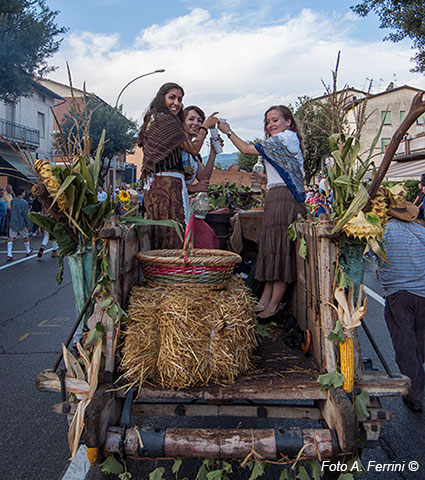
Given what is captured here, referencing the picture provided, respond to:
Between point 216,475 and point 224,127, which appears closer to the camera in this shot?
point 216,475

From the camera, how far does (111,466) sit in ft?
6.97

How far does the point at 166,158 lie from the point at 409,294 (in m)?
2.37

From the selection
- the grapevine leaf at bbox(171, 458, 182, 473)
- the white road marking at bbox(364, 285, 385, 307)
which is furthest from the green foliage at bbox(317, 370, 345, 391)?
the white road marking at bbox(364, 285, 385, 307)

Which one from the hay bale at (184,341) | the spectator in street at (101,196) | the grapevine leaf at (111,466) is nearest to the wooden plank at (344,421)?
the hay bale at (184,341)

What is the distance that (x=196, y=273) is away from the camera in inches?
104

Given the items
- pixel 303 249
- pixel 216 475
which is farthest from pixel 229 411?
pixel 303 249

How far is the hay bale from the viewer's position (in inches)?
93.4

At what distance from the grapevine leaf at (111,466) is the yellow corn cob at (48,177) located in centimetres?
148

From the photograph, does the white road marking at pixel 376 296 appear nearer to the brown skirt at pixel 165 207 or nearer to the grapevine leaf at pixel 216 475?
the brown skirt at pixel 165 207

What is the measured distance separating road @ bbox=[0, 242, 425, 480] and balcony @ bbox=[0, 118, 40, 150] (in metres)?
22.7

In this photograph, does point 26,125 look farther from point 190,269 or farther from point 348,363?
point 348,363

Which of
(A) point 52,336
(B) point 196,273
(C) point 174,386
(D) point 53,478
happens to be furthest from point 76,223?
(A) point 52,336

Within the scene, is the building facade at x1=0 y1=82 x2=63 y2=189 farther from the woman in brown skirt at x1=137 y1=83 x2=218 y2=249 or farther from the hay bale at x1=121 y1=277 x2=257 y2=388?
the hay bale at x1=121 y1=277 x2=257 y2=388

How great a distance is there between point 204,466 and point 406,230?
8.56 ft
